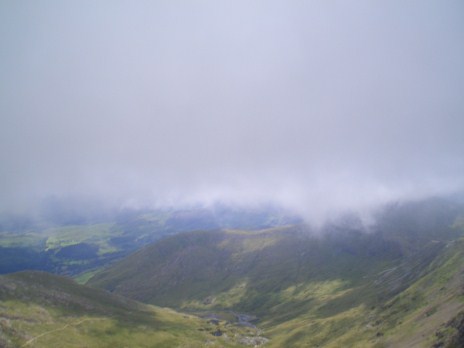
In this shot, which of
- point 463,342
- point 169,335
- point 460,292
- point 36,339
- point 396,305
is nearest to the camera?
point 463,342

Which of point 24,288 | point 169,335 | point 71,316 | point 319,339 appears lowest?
point 319,339

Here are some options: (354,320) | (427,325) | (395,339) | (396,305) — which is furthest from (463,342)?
(354,320)

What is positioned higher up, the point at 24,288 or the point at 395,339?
the point at 24,288

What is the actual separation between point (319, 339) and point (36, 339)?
14188 cm

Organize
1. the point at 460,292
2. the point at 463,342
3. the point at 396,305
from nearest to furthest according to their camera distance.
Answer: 1. the point at 463,342
2. the point at 460,292
3. the point at 396,305

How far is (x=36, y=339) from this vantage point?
471ft

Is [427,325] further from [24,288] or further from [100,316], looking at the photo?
[24,288]

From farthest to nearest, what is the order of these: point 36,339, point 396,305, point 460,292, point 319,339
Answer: point 319,339 < point 396,305 < point 36,339 < point 460,292

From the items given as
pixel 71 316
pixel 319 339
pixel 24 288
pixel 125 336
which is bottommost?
pixel 319 339

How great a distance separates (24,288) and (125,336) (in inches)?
2654

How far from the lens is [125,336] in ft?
589

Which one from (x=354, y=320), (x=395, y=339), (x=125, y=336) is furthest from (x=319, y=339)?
(x=125, y=336)

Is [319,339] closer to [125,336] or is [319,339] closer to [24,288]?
[125,336]

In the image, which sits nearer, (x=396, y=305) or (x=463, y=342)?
(x=463, y=342)
